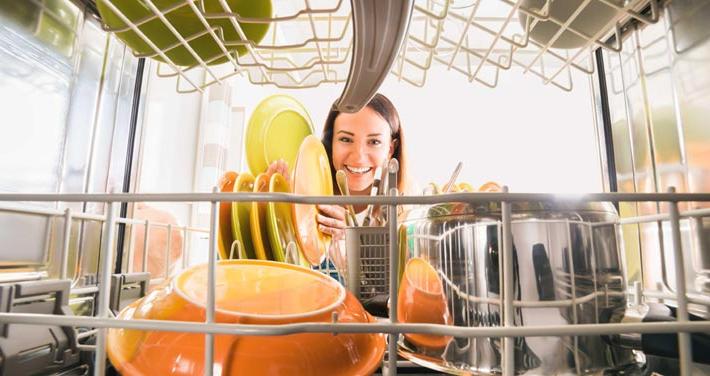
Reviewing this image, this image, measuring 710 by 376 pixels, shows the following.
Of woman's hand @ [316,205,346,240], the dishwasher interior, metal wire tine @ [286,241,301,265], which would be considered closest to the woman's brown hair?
the dishwasher interior

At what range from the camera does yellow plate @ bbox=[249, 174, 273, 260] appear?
49 centimetres

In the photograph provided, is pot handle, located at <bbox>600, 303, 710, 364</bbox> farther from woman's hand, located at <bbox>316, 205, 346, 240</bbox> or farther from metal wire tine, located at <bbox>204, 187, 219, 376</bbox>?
woman's hand, located at <bbox>316, 205, 346, 240</bbox>

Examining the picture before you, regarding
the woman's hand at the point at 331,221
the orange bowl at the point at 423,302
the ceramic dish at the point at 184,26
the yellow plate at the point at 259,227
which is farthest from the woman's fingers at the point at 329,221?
the orange bowl at the point at 423,302

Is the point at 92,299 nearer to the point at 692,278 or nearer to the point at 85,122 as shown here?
the point at 85,122

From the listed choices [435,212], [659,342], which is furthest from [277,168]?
[659,342]

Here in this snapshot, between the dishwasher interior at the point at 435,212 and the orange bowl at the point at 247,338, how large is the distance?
16 millimetres

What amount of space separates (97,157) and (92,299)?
20 centimetres

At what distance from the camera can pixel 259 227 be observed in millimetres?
505

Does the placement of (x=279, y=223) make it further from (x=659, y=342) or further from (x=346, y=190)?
(x=659, y=342)

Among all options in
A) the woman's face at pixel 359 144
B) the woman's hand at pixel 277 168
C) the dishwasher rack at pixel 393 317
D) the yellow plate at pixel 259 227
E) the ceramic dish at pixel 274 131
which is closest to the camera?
the dishwasher rack at pixel 393 317

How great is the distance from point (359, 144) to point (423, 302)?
39.4 inches

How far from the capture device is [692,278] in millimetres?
454

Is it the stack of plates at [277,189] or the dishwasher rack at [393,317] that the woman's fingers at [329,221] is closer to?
the stack of plates at [277,189]

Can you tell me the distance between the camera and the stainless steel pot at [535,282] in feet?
0.80
